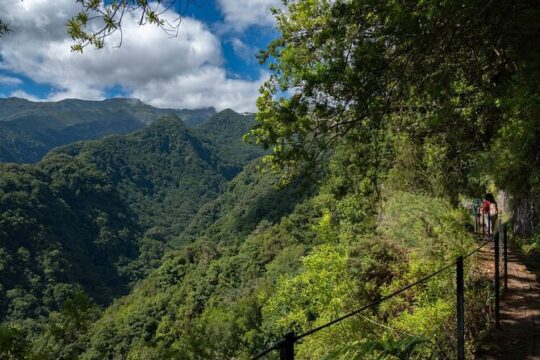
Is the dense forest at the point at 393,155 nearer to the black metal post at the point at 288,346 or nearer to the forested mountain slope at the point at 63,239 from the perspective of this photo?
the black metal post at the point at 288,346

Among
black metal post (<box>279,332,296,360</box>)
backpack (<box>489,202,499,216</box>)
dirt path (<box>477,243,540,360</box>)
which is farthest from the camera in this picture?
backpack (<box>489,202,499,216</box>)

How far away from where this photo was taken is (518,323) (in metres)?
5.62

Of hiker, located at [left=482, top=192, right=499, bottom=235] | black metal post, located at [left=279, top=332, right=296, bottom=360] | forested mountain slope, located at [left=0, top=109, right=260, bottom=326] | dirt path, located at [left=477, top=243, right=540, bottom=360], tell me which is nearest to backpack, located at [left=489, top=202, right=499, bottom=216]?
hiker, located at [left=482, top=192, right=499, bottom=235]

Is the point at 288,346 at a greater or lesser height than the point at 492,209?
lesser

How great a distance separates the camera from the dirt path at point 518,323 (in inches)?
190

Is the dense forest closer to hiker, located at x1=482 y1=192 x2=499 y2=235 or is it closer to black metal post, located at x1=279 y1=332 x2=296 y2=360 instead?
hiker, located at x1=482 y1=192 x2=499 y2=235

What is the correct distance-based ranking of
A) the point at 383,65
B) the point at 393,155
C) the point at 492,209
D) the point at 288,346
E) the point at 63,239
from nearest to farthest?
the point at 288,346, the point at 383,65, the point at 492,209, the point at 393,155, the point at 63,239

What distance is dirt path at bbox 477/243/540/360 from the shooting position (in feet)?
15.9

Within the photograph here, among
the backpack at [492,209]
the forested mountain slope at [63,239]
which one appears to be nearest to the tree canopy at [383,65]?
the backpack at [492,209]

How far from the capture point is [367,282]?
9.31m

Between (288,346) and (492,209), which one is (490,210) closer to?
(492,209)

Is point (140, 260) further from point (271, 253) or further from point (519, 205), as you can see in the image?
point (519, 205)

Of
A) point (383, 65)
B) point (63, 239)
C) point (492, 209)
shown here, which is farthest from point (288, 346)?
point (63, 239)

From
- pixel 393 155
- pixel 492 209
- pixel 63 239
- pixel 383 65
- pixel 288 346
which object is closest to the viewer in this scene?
pixel 288 346
